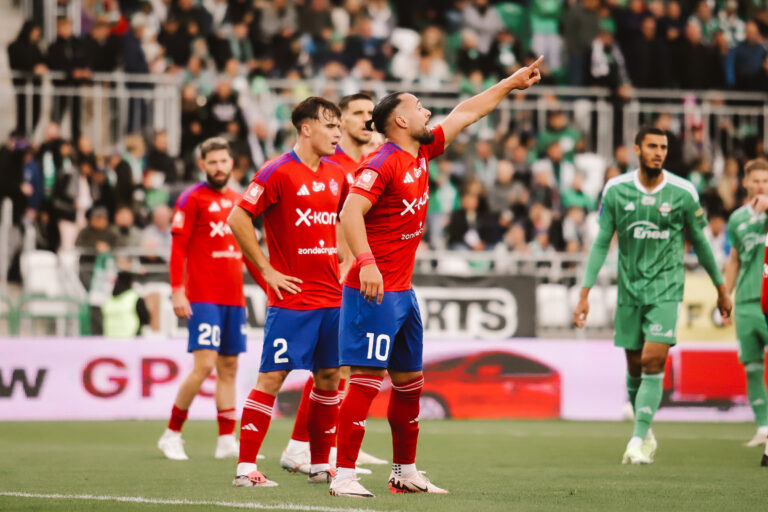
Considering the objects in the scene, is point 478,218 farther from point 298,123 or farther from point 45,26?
point 298,123

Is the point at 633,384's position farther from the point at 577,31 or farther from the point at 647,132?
the point at 577,31

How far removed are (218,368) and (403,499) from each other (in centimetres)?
387

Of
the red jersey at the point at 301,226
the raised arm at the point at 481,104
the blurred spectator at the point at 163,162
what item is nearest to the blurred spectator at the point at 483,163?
the blurred spectator at the point at 163,162

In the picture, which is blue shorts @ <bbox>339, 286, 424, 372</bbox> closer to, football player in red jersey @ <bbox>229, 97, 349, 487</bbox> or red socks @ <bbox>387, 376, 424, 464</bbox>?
red socks @ <bbox>387, 376, 424, 464</bbox>

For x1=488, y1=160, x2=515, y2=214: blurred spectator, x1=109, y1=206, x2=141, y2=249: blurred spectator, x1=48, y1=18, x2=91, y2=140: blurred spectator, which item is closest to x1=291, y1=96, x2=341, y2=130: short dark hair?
x1=109, y1=206, x2=141, y2=249: blurred spectator

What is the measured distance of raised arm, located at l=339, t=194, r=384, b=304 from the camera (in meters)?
7.12

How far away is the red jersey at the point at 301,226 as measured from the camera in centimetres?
820

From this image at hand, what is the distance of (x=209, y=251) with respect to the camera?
427 inches

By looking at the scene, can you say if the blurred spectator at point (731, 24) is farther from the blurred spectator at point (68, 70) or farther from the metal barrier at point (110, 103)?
the blurred spectator at point (68, 70)

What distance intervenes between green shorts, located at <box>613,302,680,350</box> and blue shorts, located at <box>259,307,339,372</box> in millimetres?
3118

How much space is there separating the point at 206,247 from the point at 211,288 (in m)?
0.36

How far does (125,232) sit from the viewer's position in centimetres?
1736

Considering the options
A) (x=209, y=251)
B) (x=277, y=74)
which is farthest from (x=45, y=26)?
(x=209, y=251)

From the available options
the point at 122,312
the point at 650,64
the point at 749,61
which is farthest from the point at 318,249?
the point at 749,61
